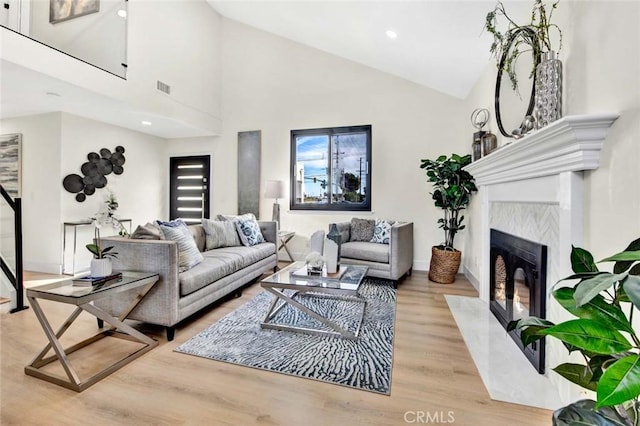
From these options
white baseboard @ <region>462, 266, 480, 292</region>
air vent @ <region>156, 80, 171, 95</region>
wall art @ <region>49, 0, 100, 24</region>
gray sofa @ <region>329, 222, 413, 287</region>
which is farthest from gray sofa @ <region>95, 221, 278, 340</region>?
white baseboard @ <region>462, 266, 480, 292</region>

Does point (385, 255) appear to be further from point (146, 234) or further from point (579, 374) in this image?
point (579, 374)

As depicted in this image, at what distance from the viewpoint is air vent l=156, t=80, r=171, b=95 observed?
4.14m

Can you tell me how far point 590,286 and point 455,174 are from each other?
3334 mm

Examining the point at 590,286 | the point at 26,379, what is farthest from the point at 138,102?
the point at 590,286

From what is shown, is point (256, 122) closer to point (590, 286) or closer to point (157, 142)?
point (157, 142)

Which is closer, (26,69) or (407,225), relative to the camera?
(26,69)

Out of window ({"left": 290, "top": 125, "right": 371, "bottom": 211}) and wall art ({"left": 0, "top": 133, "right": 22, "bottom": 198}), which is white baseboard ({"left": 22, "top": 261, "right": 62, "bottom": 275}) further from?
window ({"left": 290, "top": 125, "right": 371, "bottom": 211})

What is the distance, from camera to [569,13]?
5.34ft

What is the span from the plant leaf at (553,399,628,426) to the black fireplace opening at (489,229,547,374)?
106 centimetres

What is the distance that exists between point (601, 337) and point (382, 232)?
340 centimetres

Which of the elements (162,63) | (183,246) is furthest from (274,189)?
(162,63)

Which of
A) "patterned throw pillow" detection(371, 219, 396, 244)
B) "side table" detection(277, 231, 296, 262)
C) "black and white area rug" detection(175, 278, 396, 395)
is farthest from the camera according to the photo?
"side table" detection(277, 231, 296, 262)

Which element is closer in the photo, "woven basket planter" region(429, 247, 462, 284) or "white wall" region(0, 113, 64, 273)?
"woven basket planter" region(429, 247, 462, 284)

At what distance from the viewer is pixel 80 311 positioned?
6.21 ft
